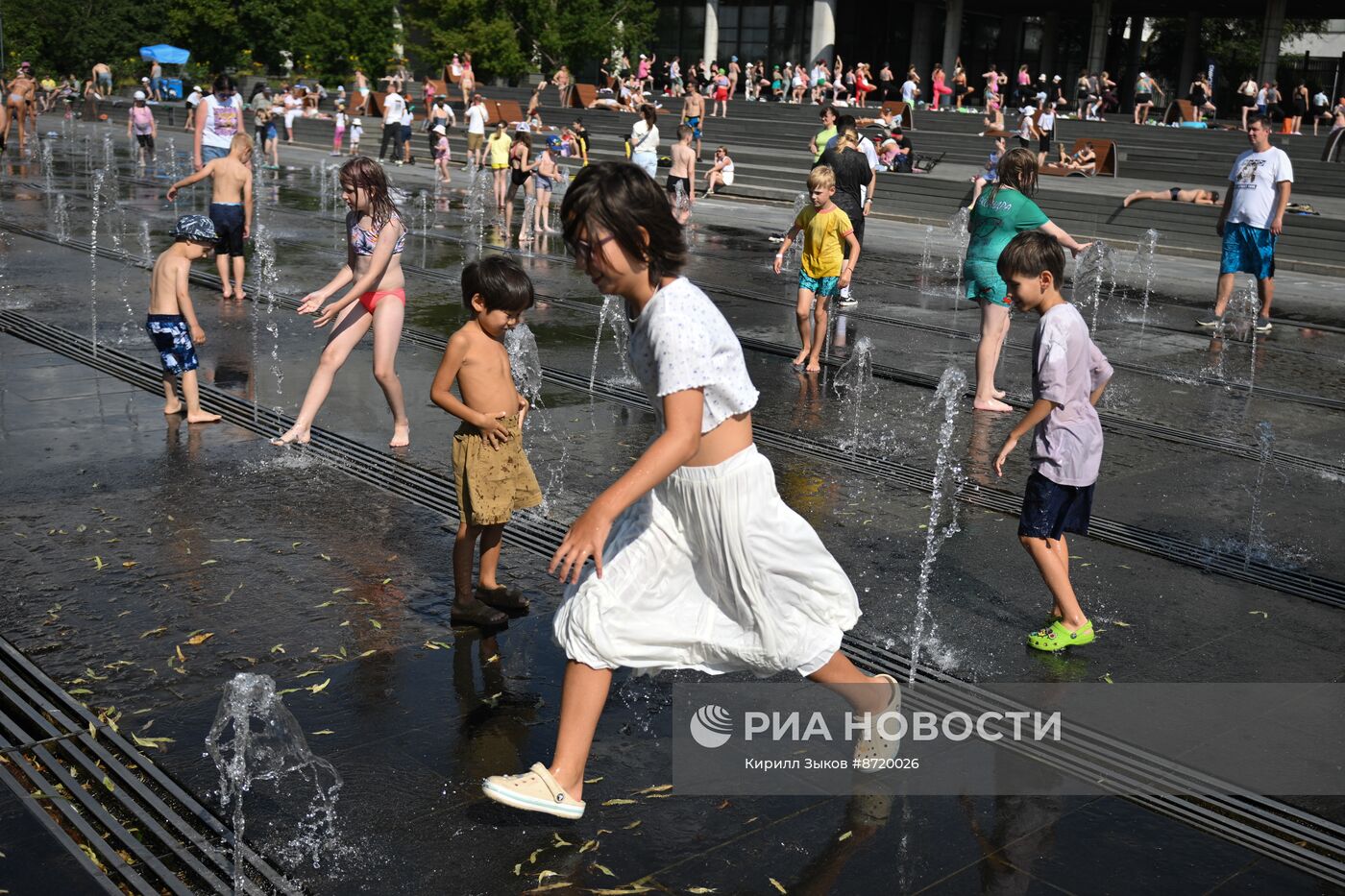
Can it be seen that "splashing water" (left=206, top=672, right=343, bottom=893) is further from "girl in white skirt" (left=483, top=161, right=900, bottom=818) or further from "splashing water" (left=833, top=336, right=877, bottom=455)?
"splashing water" (left=833, top=336, right=877, bottom=455)

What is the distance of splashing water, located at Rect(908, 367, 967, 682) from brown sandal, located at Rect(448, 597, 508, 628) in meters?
1.60

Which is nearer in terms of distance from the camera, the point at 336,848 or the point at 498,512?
the point at 336,848

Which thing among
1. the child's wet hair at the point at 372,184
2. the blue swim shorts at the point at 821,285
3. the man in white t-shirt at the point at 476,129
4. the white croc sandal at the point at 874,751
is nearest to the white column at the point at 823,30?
the man in white t-shirt at the point at 476,129

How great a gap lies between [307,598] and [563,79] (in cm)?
4055

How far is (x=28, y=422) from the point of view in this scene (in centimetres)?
792

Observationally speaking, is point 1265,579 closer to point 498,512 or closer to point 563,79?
point 498,512

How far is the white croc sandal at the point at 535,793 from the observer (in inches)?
144

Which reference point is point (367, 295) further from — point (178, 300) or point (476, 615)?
point (476, 615)

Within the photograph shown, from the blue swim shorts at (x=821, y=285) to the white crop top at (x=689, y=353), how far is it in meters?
6.27

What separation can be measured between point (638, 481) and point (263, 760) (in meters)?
1.63

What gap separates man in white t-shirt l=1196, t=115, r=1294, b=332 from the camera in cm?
1213

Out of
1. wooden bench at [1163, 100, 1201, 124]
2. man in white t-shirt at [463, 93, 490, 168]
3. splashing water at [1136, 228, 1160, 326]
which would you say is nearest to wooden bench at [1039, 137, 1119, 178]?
splashing water at [1136, 228, 1160, 326]

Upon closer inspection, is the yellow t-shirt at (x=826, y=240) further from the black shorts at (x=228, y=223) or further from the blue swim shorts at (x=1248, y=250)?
the black shorts at (x=228, y=223)

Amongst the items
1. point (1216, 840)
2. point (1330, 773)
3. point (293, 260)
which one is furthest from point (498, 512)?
point (293, 260)
